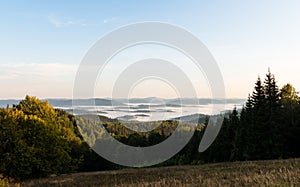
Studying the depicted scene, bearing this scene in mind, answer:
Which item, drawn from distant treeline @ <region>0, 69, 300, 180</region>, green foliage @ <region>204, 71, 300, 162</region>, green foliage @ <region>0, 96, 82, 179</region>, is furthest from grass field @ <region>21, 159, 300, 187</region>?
green foliage @ <region>204, 71, 300, 162</region>

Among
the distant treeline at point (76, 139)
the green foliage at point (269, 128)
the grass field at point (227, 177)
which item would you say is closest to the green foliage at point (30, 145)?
the distant treeline at point (76, 139)

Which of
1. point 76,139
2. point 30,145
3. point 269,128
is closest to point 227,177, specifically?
point 30,145

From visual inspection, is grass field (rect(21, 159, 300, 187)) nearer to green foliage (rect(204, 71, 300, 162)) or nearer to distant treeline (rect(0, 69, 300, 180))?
distant treeline (rect(0, 69, 300, 180))

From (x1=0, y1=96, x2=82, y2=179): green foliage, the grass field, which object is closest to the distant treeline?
(x1=0, y1=96, x2=82, y2=179): green foliage

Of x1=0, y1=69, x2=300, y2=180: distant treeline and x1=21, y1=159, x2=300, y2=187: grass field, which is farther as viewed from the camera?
x1=0, y1=69, x2=300, y2=180: distant treeline

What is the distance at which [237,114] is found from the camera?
57.2 meters

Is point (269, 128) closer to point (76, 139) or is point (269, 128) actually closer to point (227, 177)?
point (227, 177)

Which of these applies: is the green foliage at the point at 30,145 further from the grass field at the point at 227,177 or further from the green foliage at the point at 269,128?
the green foliage at the point at 269,128

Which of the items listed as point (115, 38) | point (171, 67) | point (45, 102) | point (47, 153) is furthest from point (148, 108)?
point (45, 102)

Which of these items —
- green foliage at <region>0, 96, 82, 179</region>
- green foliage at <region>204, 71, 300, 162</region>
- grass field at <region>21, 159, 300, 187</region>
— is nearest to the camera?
grass field at <region>21, 159, 300, 187</region>

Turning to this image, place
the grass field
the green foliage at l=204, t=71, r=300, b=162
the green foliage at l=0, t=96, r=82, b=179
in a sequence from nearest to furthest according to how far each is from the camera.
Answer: the grass field → the green foliage at l=0, t=96, r=82, b=179 → the green foliage at l=204, t=71, r=300, b=162

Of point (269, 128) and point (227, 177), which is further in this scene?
point (269, 128)

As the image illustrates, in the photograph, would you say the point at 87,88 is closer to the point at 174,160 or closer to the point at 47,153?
the point at 47,153

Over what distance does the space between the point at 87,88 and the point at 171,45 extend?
28.0 feet
